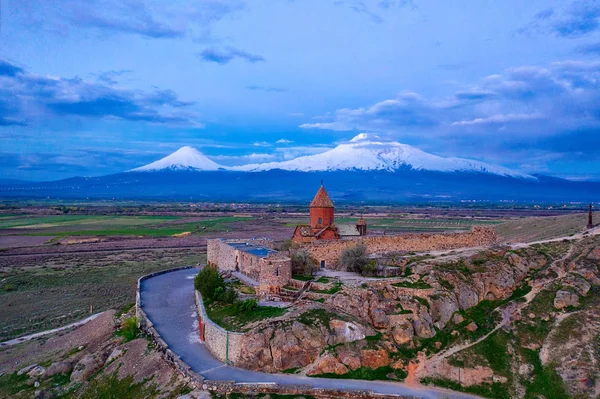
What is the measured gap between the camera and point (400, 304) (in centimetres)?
2320

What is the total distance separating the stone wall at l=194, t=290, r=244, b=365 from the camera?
20.2 meters

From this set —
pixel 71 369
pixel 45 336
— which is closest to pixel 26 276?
pixel 45 336

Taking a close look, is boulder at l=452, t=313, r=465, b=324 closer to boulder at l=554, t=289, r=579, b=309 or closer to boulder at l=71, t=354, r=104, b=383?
boulder at l=554, t=289, r=579, b=309

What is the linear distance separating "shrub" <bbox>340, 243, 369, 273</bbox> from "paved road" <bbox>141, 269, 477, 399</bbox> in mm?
9410

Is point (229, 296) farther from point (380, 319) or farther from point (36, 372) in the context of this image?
point (36, 372)

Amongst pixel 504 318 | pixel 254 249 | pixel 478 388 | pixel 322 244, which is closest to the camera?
pixel 478 388

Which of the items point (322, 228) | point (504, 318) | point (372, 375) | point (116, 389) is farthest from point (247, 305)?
point (504, 318)

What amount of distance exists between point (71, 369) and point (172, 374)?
7.37 metres

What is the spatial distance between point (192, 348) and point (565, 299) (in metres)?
18.8

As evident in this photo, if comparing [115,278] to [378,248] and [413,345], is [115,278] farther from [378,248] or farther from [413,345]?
[413,345]

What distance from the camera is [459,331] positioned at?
22.8 meters

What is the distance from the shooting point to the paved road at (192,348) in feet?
61.7

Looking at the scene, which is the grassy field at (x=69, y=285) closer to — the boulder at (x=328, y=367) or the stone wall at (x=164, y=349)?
the stone wall at (x=164, y=349)

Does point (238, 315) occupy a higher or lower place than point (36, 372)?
higher
